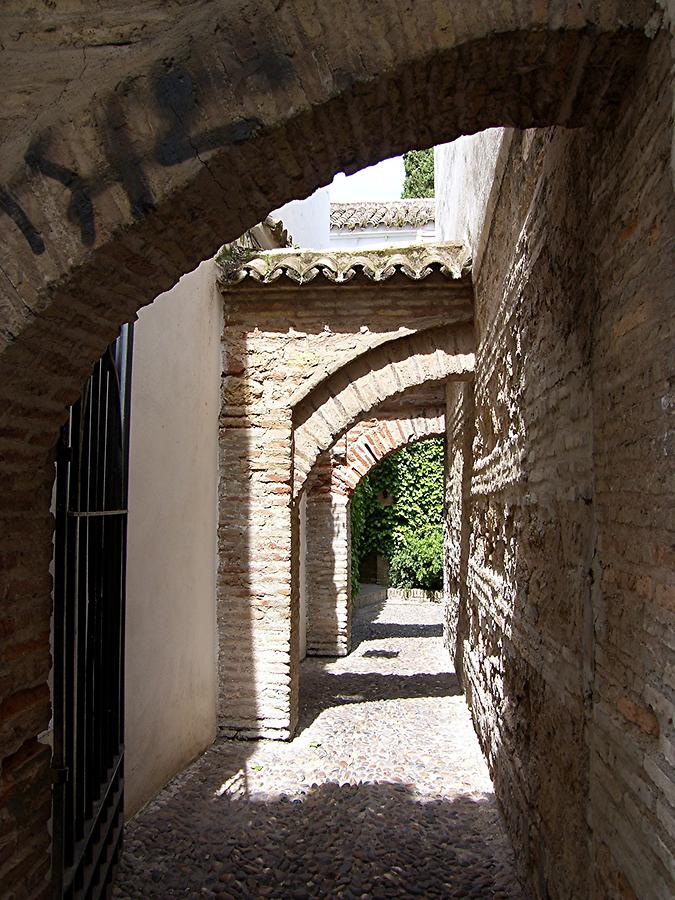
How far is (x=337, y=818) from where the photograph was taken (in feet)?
14.4

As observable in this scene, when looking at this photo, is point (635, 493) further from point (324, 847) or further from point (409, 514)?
point (409, 514)

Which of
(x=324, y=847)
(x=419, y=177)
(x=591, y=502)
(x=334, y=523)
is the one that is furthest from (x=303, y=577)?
(x=419, y=177)

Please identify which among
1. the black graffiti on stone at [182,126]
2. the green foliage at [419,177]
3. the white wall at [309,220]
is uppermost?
the green foliage at [419,177]

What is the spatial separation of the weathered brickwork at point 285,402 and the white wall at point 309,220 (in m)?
3.85

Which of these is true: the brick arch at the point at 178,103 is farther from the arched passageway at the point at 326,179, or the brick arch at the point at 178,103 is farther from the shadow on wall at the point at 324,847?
the shadow on wall at the point at 324,847

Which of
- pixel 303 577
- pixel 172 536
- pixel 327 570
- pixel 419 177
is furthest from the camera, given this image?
pixel 419 177

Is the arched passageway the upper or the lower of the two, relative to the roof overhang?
lower

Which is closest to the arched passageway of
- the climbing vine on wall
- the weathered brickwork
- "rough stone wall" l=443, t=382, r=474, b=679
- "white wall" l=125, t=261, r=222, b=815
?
"white wall" l=125, t=261, r=222, b=815

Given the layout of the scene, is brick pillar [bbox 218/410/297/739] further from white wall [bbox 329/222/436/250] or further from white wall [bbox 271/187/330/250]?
white wall [bbox 329/222/436/250]

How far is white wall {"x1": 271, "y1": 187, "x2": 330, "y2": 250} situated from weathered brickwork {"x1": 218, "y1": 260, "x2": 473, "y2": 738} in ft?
12.6

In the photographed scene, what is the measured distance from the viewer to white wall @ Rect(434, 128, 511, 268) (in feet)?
15.3

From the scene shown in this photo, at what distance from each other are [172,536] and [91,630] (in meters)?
1.95

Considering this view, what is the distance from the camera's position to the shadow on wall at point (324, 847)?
3.57m

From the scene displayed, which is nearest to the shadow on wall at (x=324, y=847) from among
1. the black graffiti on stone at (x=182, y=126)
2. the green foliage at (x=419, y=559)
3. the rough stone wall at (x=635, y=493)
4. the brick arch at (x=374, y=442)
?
the rough stone wall at (x=635, y=493)
